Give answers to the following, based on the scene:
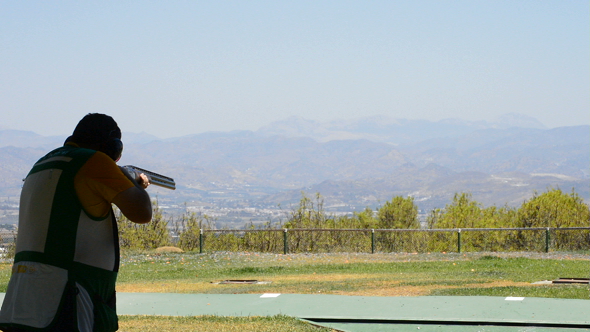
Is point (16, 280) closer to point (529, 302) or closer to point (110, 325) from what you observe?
point (110, 325)

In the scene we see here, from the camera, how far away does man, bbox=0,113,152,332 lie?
3.96m

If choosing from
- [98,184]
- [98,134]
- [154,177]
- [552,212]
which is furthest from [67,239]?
[552,212]

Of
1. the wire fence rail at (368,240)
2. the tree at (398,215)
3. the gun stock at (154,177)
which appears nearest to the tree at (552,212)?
the wire fence rail at (368,240)

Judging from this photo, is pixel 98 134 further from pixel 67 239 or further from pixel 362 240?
pixel 362 240

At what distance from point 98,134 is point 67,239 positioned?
23.7 inches

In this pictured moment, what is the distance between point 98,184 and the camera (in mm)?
3975

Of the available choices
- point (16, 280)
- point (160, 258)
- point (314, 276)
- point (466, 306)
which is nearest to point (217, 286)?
point (314, 276)

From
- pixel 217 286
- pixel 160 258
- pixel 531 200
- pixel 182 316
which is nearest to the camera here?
pixel 182 316

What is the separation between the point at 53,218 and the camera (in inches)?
157

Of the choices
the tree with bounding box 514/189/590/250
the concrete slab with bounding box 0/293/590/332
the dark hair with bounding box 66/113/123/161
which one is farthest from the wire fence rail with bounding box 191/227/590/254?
the dark hair with bounding box 66/113/123/161

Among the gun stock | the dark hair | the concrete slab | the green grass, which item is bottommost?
the concrete slab

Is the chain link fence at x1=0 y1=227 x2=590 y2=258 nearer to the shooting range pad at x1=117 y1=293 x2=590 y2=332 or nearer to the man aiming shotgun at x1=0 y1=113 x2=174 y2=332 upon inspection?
the shooting range pad at x1=117 y1=293 x2=590 y2=332

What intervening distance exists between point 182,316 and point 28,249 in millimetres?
5613

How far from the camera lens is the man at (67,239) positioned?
396 cm
